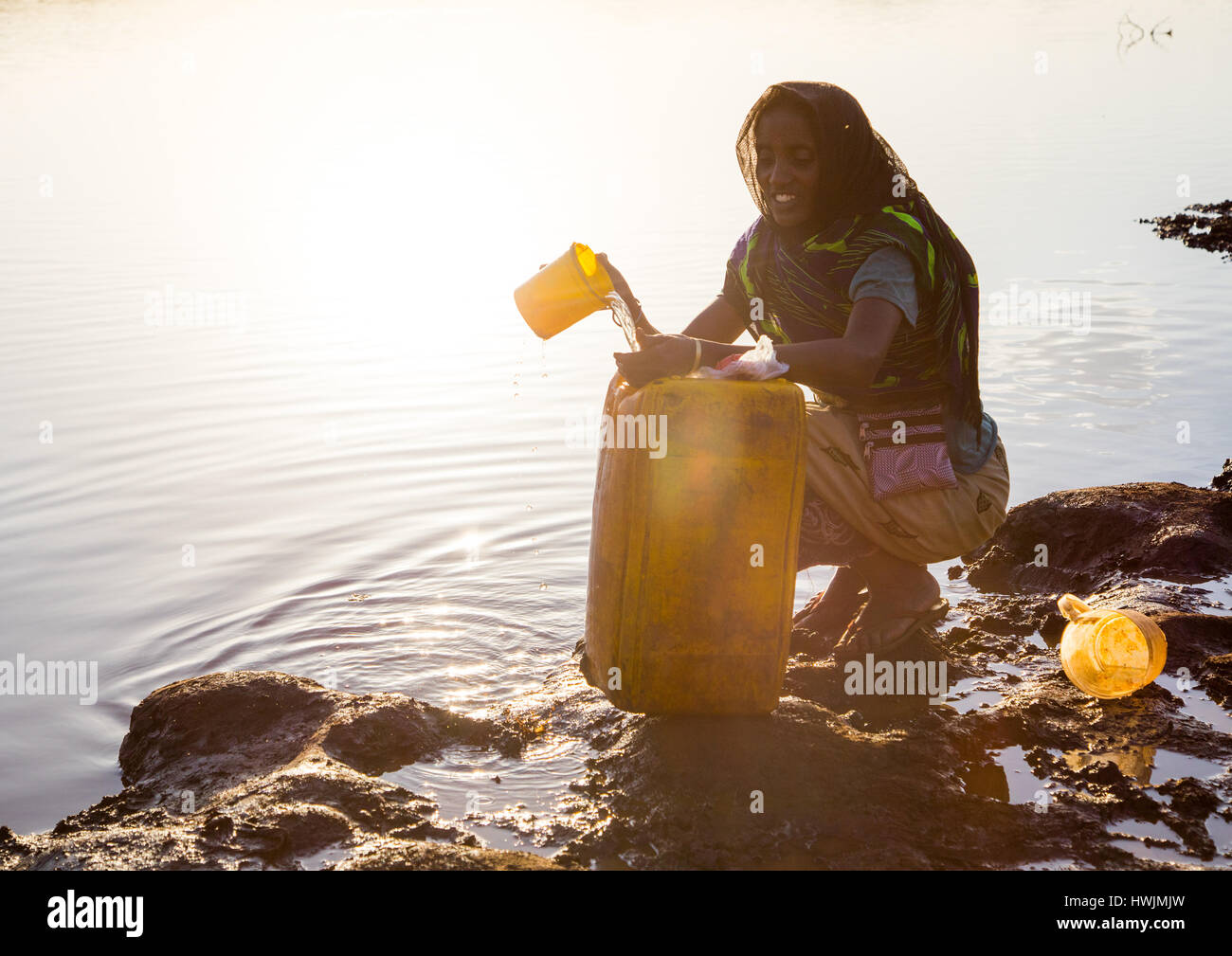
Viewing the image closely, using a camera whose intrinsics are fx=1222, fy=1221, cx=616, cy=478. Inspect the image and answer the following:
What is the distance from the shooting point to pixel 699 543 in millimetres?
2957

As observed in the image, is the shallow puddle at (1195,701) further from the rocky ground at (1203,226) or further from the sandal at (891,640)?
the rocky ground at (1203,226)

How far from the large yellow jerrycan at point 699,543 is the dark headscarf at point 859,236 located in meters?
0.60

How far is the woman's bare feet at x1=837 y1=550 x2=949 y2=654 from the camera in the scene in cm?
361

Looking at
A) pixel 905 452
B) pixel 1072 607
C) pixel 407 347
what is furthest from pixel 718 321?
pixel 407 347

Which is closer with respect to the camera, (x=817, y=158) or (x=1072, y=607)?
(x=817, y=158)

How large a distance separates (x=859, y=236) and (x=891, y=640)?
1.18 m

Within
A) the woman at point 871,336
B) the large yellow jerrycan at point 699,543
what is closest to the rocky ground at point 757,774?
the large yellow jerrycan at point 699,543

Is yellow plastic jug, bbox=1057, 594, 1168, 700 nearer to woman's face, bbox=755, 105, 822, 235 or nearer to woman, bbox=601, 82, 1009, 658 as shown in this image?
woman, bbox=601, 82, 1009, 658

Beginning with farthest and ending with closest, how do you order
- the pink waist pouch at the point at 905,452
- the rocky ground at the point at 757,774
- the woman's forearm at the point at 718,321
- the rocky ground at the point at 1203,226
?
the rocky ground at the point at 1203,226
the woman's forearm at the point at 718,321
the pink waist pouch at the point at 905,452
the rocky ground at the point at 757,774

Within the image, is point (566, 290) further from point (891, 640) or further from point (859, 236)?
point (891, 640)

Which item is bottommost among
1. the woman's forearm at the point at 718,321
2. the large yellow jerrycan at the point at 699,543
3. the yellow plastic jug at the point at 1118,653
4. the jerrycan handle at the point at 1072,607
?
the yellow plastic jug at the point at 1118,653

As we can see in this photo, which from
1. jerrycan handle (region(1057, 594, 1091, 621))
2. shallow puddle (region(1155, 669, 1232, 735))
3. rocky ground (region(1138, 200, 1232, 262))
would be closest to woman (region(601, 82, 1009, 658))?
jerrycan handle (region(1057, 594, 1091, 621))

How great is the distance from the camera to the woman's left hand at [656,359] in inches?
115

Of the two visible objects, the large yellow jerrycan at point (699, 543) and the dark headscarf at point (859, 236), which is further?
the dark headscarf at point (859, 236)
